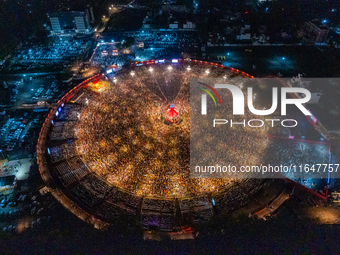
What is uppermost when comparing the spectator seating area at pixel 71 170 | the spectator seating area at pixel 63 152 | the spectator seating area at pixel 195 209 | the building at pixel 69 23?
the building at pixel 69 23

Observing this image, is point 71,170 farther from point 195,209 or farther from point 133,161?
point 195,209

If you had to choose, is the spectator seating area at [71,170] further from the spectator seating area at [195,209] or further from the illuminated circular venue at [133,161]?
the spectator seating area at [195,209]

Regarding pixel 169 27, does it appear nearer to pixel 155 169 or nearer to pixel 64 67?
pixel 64 67

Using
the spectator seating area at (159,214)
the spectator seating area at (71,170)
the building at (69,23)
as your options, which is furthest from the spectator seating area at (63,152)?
the building at (69,23)

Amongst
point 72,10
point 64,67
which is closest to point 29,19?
point 72,10

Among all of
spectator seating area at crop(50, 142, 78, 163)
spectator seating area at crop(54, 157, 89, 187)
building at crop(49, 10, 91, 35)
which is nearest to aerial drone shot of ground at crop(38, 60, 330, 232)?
spectator seating area at crop(50, 142, 78, 163)

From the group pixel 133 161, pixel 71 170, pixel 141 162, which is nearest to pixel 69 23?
pixel 71 170

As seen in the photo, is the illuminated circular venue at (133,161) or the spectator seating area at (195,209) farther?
the illuminated circular venue at (133,161)

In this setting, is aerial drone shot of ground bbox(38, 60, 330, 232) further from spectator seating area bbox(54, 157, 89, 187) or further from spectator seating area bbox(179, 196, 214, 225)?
spectator seating area bbox(54, 157, 89, 187)
